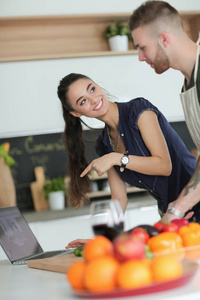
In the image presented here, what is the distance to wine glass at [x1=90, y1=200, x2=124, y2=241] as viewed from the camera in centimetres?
107

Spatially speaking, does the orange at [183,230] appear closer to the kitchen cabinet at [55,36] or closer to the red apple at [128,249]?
the red apple at [128,249]

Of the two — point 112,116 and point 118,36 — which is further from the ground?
point 118,36

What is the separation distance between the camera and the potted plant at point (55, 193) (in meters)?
3.81

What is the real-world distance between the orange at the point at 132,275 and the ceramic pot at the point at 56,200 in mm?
3000

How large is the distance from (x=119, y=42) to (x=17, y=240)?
92.4 inches

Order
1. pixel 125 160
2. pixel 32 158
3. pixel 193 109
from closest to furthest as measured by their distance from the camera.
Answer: pixel 193 109 → pixel 125 160 → pixel 32 158

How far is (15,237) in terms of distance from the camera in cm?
192

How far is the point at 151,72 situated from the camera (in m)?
3.87

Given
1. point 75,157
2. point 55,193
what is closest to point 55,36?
point 55,193

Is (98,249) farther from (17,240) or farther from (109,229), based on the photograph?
(17,240)

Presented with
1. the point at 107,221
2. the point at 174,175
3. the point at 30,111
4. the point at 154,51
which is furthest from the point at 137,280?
the point at 30,111

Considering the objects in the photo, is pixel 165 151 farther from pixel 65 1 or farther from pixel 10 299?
pixel 65 1

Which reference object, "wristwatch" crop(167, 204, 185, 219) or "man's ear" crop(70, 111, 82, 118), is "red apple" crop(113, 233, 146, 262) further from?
"man's ear" crop(70, 111, 82, 118)

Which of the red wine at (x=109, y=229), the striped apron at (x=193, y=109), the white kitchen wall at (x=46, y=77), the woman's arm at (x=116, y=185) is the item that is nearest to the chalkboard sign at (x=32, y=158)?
the white kitchen wall at (x=46, y=77)
